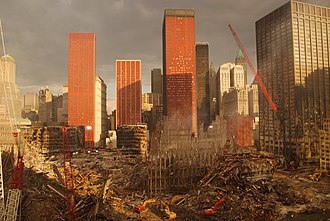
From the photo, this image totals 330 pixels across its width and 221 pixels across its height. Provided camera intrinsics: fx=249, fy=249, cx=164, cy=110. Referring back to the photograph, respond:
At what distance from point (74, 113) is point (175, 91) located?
29.5 m

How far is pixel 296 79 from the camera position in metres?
36.0

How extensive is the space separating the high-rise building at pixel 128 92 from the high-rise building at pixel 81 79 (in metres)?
13.3

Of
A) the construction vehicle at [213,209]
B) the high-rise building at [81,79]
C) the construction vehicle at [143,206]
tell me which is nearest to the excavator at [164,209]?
the construction vehicle at [143,206]

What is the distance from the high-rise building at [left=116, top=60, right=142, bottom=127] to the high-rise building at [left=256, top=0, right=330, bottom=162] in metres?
50.0

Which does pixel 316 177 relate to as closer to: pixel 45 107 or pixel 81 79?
pixel 81 79

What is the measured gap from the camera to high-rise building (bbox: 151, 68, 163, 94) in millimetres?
144850

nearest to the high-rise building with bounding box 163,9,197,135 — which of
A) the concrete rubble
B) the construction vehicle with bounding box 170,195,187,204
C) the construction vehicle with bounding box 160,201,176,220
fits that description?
the concrete rubble

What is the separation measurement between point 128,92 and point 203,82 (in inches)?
1773

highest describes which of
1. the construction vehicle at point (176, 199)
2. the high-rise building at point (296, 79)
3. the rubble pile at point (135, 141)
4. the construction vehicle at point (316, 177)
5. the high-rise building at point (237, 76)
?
the high-rise building at point (237, 76)

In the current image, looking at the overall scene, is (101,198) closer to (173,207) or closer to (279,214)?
(173,207)

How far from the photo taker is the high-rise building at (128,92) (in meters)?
82.7

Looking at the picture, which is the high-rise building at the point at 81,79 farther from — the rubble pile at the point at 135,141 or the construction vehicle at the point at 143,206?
the construction vehicle at the point at 143,206

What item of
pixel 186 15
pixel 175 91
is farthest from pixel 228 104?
pixel 186 15

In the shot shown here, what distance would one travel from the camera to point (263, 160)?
22781 mm
